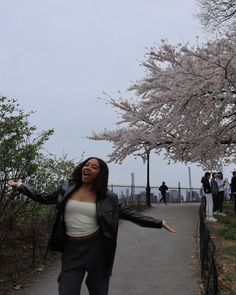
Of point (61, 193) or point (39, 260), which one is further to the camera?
point (39, 260)

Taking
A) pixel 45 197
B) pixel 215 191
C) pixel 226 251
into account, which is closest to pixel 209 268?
pixel 45 197

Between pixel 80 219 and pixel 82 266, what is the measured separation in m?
0.39

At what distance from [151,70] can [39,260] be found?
11.2m

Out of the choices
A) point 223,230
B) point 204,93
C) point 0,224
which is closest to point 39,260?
point 0,224

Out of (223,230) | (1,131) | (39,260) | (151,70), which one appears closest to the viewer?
(1,131)

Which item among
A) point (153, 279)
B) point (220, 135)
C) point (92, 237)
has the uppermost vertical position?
point (220, 135)

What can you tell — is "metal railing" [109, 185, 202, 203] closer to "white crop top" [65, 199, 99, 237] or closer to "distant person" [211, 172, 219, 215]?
"distant person" [211, 172, 219, 215]

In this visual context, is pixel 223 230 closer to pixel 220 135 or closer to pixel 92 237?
pixel 220 135

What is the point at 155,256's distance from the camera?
10.9m

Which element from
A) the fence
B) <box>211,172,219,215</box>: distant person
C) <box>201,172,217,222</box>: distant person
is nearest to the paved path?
the fence

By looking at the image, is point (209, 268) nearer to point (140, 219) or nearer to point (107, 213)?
point (140, 219)

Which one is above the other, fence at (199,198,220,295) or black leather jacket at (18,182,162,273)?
black leather jacket at (18,182,162,273)

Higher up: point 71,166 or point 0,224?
point 71,166

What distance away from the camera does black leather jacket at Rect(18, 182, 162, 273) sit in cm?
429
